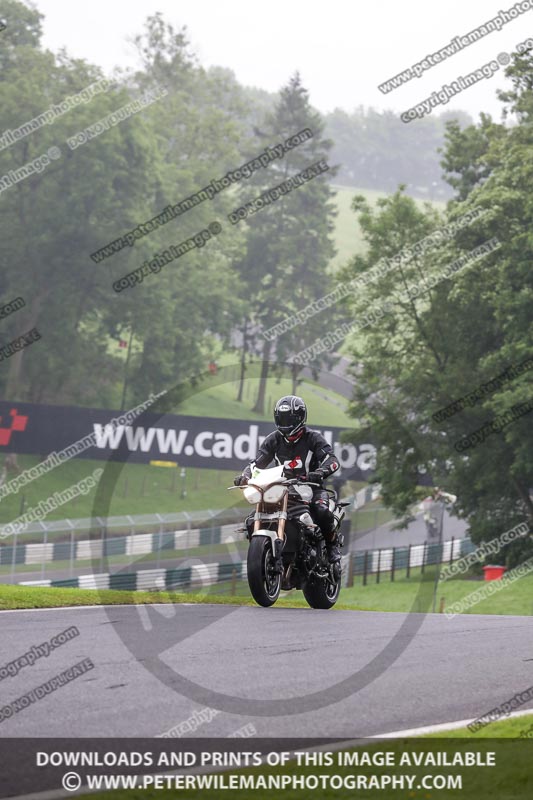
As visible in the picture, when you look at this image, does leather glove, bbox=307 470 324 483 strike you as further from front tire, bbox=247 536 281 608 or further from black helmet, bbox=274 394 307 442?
front tire, bbox=247 536 281 608

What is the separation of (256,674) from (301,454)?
16.1ft

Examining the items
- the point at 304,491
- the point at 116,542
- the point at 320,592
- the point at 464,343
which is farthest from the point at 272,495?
the point at 116,542

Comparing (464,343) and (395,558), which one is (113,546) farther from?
(464,343)

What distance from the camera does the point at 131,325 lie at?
69188mm

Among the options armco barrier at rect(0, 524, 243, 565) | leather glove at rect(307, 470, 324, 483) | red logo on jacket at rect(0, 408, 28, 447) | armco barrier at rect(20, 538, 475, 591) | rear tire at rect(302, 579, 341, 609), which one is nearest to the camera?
leather glove at rect(307, 470, 324, 483)

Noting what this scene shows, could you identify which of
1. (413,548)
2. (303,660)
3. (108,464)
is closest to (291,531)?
(303,660)

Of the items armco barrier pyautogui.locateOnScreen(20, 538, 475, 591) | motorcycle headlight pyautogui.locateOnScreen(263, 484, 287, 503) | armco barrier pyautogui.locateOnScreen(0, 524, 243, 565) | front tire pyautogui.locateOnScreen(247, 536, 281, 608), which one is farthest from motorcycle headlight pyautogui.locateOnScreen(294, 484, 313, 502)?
Answer: armco barrier pyautogui.locateOnScreen(0, 524, 243, 565)

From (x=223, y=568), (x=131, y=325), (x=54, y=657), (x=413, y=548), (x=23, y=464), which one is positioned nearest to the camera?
(x=54, y=657)

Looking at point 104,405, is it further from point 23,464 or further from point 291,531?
point 291,531

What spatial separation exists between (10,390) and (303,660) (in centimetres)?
5781

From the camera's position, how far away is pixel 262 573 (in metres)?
12.7

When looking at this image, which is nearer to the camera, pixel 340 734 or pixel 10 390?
pixel 340 734

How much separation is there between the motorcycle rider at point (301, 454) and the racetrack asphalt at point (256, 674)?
1.28 m

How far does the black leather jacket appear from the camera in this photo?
44.1 feet
